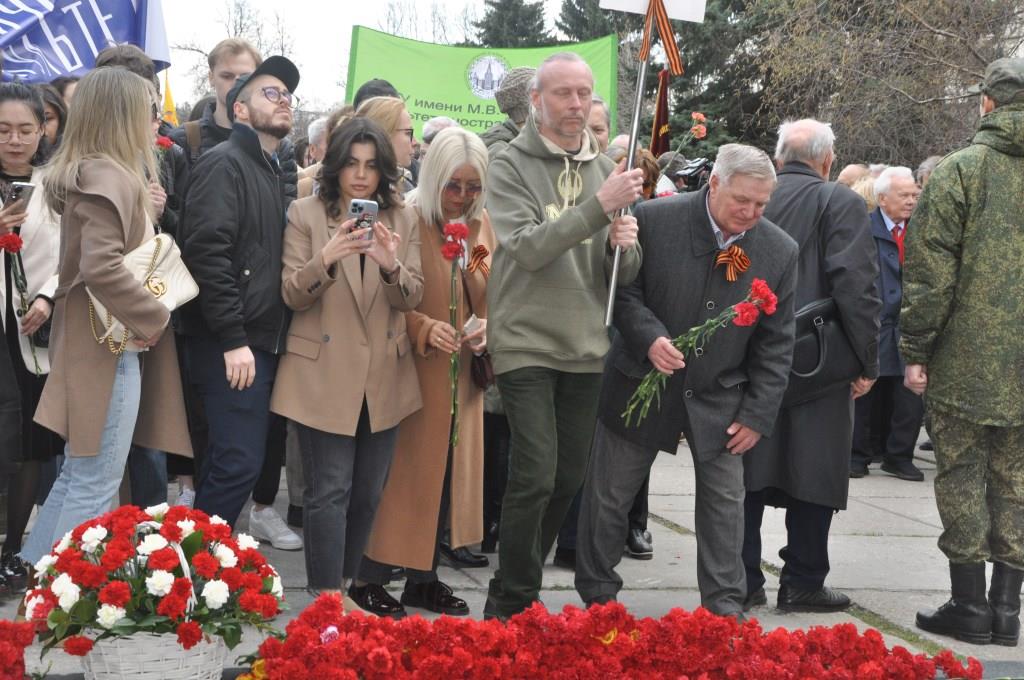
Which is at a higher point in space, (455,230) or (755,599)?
(455,230)

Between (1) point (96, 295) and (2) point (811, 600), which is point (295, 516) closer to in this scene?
(1) point (96, 295)

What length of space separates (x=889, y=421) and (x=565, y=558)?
4.81 meters

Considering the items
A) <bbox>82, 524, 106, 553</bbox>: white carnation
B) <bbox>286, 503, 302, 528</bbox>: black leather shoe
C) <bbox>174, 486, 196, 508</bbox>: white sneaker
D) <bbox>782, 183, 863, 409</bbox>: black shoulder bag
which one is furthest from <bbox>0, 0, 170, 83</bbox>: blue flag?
<bbox>82, 524, 106, 553</bbox>: white carnation

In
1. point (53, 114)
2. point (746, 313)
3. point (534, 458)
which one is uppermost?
point (53, 114)

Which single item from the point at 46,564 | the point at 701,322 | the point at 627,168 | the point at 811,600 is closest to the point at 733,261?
the point at 701,322

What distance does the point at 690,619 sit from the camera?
3.69 m

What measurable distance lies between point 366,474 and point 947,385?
2.42 meters

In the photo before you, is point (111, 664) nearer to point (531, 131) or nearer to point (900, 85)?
point (531, 131)

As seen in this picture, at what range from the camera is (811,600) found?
5527mm

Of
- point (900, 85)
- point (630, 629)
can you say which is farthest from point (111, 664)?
point (900, 85)

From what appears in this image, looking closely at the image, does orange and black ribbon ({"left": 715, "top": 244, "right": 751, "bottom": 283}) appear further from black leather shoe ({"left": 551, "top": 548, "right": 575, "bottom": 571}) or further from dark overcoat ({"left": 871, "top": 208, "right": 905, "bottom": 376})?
dark overcoat ({"left": 871, "top": 208, "right": 905, "bottom": 376})

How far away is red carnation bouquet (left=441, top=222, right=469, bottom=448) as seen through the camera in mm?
5066

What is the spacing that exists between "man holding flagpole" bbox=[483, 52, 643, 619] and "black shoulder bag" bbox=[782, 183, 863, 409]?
1.06 m

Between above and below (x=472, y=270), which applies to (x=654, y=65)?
above
